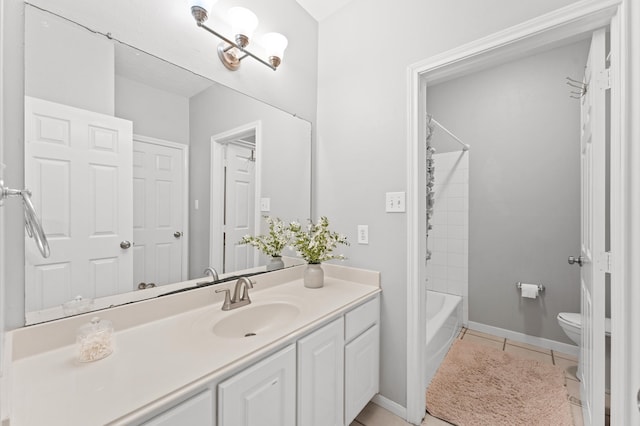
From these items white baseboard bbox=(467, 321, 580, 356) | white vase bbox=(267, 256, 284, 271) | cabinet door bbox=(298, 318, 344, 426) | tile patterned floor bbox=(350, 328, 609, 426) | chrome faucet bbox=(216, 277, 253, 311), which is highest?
white vase bbox=(267, 256, 284, 271)

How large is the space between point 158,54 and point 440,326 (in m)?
2.56

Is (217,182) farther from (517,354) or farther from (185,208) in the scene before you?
(517,354)

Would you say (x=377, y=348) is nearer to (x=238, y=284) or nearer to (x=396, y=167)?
(x=238, y=284)

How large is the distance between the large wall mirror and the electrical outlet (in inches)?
26.4

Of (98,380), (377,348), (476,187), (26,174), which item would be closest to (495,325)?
(476,187)

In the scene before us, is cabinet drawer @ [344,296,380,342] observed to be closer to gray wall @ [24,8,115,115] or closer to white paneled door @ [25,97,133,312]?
white paneled door @ [25,97,133,312]

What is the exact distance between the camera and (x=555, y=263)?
8.06 ft

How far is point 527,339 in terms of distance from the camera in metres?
2.57

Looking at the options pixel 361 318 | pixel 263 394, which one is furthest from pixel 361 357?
pixel 263 394

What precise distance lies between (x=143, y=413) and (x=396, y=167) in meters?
1.52

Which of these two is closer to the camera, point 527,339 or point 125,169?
point 125,169

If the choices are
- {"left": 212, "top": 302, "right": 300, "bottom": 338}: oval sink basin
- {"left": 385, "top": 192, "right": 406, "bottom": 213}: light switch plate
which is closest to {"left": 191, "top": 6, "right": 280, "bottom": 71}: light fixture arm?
{"left": 385, "top": 192, "right": 406, "bottom": 213}: light switch plate

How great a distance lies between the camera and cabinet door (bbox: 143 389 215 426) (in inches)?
27.4

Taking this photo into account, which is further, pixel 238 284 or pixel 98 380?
pixel 238 284
